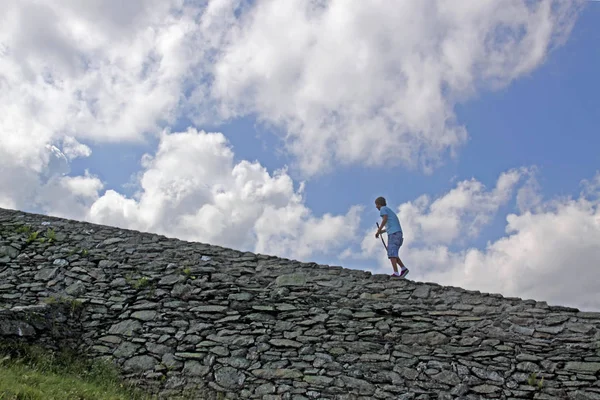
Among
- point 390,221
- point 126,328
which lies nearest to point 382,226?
point 390,221

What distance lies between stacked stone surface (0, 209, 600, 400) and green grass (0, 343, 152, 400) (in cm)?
34

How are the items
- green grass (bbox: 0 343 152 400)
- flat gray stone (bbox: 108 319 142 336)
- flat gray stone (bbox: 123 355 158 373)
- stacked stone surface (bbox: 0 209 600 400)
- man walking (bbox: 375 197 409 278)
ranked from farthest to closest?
man walking (bbox: 375 197 409 278), flat gray stone (bbox: 108 319 142 336), flat gray stone (bbox: 123 355 158 373), stacked stone surface (bbox: 0 209 600 400), green grass (bbox: 0 343 152 400)

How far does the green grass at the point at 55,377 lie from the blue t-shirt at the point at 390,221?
6.07 metres

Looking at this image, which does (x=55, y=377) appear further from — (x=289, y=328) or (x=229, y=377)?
(x=289, y=328)

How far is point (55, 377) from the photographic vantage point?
8.12 meters

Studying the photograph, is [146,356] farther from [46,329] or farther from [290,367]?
[290,367]

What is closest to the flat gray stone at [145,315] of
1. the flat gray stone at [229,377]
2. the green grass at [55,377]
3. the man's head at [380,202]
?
the green grass at [55,377]

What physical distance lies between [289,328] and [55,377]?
388 cm

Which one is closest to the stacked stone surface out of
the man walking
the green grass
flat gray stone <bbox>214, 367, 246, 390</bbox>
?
flat gray stone <bbox>214, 367, 246, 390</bbox>

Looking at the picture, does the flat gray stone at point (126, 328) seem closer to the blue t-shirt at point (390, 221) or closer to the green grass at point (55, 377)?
the green grass at point (55, 377)

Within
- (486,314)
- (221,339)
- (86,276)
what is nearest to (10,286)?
(86,276)

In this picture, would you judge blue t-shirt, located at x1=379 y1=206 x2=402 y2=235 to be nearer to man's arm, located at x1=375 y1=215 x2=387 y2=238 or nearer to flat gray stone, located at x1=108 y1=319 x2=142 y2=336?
man's arm, located at x1=375 y1=215 x2=387 y2=238

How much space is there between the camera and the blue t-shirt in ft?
38.9

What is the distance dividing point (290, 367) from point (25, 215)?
8.91 m
